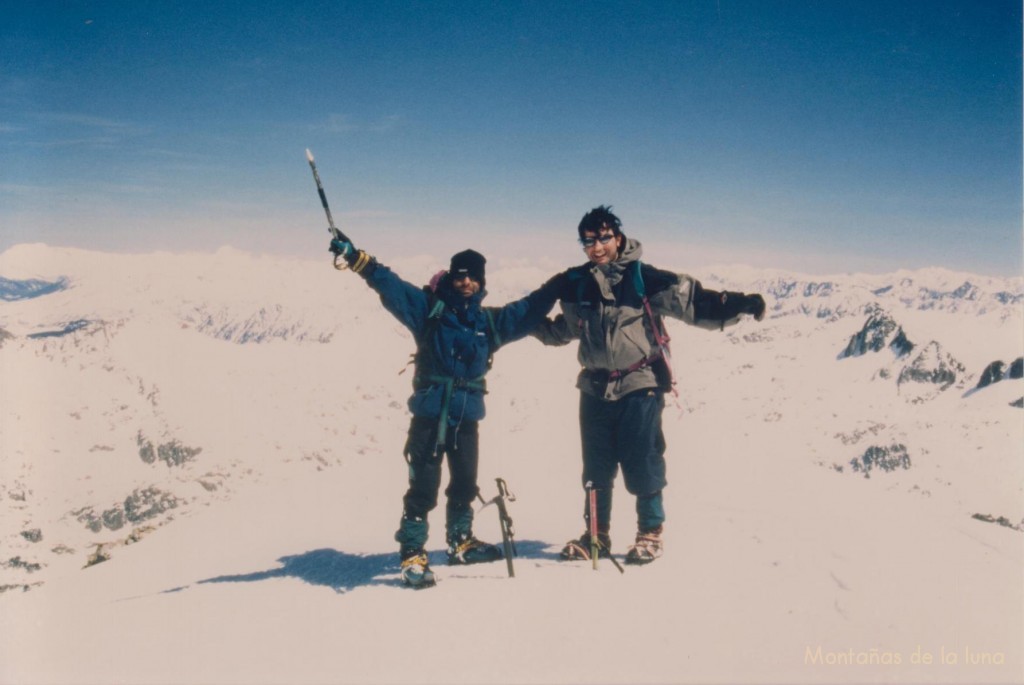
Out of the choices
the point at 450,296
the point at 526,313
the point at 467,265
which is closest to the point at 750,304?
the point at 526,313

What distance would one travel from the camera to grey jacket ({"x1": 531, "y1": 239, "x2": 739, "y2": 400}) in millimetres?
6992

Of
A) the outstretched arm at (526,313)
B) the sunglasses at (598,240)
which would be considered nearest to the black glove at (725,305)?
the sunglasses at (598,240)

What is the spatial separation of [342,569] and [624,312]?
16.0ft

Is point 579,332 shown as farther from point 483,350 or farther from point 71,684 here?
point 71,684

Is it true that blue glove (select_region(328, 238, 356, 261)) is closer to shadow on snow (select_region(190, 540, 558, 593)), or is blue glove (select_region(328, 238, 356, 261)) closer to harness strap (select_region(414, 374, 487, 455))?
harness strap (select_region(414, 374, 487, 455))

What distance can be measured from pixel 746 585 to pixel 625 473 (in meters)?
1.81

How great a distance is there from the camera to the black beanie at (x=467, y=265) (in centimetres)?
708

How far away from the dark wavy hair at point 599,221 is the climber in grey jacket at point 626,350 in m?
0.01

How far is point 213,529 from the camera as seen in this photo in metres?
11.4

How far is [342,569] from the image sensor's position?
7902 millimetres

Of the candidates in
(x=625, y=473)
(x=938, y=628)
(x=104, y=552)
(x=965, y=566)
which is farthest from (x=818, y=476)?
(x=104, y=552)

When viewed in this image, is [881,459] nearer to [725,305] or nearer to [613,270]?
[725,305]

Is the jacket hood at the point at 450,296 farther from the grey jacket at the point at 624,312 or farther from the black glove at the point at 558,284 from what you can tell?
the grey jacket at the point at 624,312

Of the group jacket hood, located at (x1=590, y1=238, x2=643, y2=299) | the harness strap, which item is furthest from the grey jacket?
the harness strap
